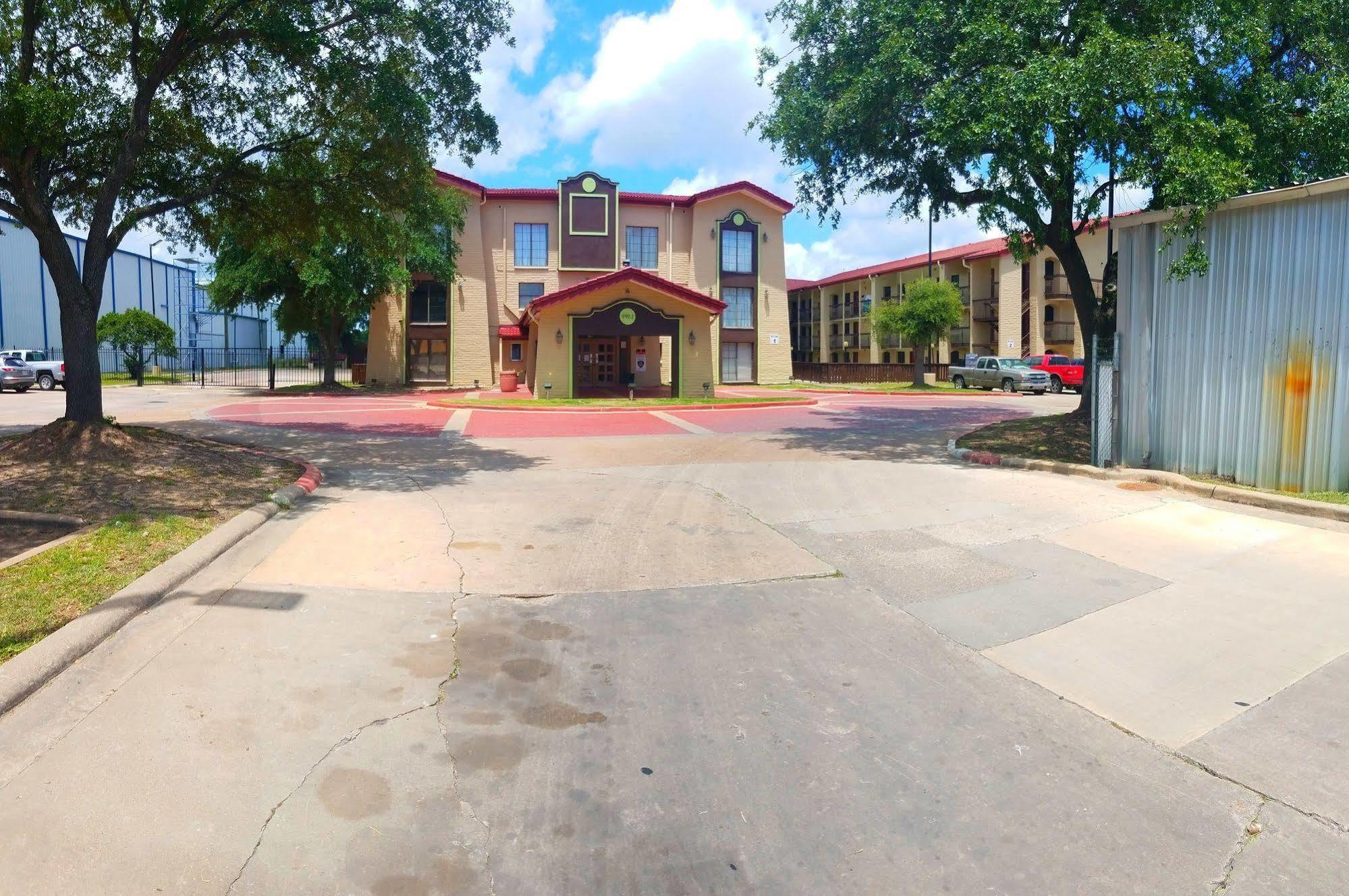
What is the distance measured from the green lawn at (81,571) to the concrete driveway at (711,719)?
0.43 meters

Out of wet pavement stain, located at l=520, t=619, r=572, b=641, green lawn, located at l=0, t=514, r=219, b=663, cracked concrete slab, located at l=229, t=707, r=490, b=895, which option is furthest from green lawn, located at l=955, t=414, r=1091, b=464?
green lawn, located at l=0, t=514, r=219, b=663

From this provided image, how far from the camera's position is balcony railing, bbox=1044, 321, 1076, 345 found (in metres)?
49.4

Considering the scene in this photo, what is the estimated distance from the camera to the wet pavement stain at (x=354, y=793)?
143 inches

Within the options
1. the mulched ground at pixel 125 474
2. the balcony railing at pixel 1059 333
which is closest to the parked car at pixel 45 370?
the mulched ground at pixel 125 474

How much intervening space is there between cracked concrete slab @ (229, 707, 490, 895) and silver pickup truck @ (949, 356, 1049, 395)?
1520 inches

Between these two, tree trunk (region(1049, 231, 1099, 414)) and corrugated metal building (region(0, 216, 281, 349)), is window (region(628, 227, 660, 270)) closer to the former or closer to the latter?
corrugated metal building (region(0, 216, 281, 349))

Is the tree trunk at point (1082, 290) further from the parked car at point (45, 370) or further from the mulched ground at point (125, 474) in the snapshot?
the parked car at point (45, 370)

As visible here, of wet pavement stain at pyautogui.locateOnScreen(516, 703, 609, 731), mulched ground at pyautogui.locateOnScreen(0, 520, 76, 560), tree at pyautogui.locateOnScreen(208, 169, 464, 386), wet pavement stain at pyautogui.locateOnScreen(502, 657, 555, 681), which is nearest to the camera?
wet pavement stain at pyautogui.locateOnScreen(516, 703, 609, 731)

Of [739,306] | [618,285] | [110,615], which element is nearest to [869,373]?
[739,306]

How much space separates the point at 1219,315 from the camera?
34.6ft

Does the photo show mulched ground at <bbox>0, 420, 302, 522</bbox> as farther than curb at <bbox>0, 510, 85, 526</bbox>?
Yes

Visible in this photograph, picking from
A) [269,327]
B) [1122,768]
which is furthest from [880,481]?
[269,327]

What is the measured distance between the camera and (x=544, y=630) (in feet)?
19.3

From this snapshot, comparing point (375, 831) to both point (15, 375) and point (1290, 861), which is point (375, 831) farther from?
point (15, 375)
